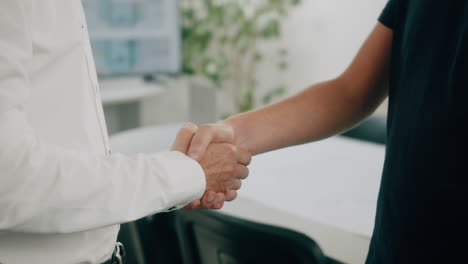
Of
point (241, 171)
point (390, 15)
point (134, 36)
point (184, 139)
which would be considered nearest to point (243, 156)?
point (241, 171)

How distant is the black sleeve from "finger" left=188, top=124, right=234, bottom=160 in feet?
1.40

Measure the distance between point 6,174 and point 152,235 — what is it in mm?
683

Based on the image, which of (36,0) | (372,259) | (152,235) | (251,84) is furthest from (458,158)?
(251,84)

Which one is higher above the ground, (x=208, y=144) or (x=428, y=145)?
(x=428, y=145)

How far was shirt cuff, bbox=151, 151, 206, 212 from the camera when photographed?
869 millimetres

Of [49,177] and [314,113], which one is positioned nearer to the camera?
[49,177]

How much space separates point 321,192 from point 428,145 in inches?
25.9

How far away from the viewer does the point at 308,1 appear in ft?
13.1

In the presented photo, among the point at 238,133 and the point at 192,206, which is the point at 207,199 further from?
the point at 238,133

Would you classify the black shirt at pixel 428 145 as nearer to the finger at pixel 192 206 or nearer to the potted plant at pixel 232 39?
the finger at pixel 192 206

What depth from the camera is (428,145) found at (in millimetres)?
715

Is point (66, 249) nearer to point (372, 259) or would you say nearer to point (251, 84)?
point (372, 259)

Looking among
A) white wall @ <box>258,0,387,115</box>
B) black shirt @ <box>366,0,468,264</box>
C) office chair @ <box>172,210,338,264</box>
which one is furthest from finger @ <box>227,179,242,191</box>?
white wall @ <box>258,0,387,115</box>

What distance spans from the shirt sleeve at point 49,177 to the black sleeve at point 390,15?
469mm
